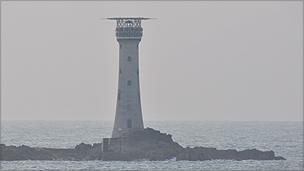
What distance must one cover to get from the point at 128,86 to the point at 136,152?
6.02m

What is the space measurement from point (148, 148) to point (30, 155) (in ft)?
30.9

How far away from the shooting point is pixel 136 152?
330ft

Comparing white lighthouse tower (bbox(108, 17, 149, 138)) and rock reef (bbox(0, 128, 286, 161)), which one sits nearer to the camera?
rock reef (bbox(0, 128, 286, 161))

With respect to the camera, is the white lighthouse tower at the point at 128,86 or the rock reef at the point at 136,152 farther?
the white lighthouse tower at the point at 128,86

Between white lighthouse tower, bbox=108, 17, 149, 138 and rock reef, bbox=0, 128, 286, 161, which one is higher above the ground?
white lighthouse tower, bbox=108, 17, 149, 138

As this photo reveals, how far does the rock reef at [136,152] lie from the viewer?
100688mm

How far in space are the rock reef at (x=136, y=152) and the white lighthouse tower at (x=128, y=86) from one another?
2424 mm

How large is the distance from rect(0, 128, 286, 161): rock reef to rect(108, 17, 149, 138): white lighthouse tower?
242 centimetres

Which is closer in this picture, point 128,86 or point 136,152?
point 136,152

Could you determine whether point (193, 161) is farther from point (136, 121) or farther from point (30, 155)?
point (30, 155)

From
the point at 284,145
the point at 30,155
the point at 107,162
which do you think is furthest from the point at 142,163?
the point at 284,145

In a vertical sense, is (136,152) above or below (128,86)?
below

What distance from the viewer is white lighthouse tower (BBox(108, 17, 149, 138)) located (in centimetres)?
10381

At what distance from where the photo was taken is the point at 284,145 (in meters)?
141
